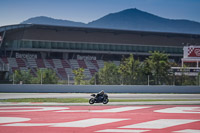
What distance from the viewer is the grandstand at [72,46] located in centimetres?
7050

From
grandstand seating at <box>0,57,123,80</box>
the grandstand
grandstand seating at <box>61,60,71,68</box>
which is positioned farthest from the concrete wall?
grandstand seating at <box>61,60,71,68</box>

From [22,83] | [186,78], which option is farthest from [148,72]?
[22,83]

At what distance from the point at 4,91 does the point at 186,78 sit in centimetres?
2127

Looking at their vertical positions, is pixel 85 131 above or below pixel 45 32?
below

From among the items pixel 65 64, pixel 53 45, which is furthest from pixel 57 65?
pixel 53 45

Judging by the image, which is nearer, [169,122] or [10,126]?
[10,126]

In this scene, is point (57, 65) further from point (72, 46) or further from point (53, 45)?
point (72, 46)

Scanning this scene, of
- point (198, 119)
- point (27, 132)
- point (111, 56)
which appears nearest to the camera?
point (27, 132)

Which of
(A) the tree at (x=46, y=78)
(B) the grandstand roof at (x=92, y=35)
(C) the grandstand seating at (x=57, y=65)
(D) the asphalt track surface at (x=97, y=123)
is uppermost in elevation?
(B) the grandstand roof at (x=92, y=35)

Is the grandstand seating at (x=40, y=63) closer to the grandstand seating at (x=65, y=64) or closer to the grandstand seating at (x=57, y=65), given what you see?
the grandstand seating at (x=57, y=65)

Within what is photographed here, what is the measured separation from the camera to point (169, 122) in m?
16.6

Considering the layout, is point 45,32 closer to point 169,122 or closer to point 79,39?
point 79,39

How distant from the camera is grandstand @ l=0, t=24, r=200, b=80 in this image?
70500 millimetres

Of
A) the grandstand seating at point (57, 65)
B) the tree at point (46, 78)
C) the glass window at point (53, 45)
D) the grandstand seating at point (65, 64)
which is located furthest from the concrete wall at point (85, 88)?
the glass window at point (53, 45)
